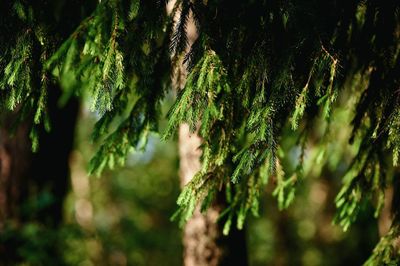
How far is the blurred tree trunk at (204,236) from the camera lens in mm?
3256

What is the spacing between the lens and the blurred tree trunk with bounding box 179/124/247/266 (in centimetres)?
326

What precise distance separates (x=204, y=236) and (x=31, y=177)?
2741mm

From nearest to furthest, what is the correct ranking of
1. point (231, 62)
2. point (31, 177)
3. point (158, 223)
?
1. point (231, 62)
2. point (31, 177)
3. point (158, 223)

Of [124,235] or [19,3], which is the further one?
[124,235]

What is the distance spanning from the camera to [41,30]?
2.24 metres

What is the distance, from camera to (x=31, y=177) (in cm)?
496

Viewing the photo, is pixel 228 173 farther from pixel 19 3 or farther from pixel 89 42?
pixel 19 3

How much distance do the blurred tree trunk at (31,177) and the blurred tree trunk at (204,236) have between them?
6.53 feet

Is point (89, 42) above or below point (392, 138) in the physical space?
above

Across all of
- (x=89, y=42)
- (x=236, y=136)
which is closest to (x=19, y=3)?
(x=89, y=42)

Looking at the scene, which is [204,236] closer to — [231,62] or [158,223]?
[231,62]

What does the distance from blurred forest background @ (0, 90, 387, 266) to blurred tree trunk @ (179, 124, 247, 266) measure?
41.4 inches

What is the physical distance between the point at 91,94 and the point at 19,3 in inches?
25.2

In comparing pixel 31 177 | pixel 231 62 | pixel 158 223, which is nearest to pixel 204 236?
pixel 231 62
